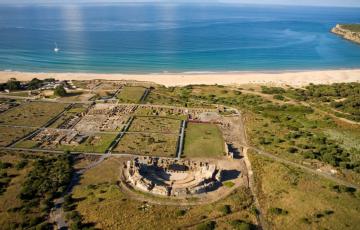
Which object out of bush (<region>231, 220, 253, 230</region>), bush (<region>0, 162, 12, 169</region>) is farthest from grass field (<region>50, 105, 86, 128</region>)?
bush (<region>231, 220, 253, 230</region>)

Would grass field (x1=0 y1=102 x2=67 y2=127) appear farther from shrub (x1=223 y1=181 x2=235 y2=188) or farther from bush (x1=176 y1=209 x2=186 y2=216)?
shrub (x1=223 y1=181 x2=235 y2=188)

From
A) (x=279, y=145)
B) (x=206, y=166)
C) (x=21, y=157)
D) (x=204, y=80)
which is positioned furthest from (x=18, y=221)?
(x=204, y=80)

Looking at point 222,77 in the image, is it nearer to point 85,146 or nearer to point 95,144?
point 95,144

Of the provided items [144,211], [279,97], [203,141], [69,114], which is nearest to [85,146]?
[69,114]

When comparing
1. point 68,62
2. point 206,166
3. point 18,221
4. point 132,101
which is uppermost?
point 68,62

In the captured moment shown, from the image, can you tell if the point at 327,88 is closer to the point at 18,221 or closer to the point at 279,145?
the point at 279,145
